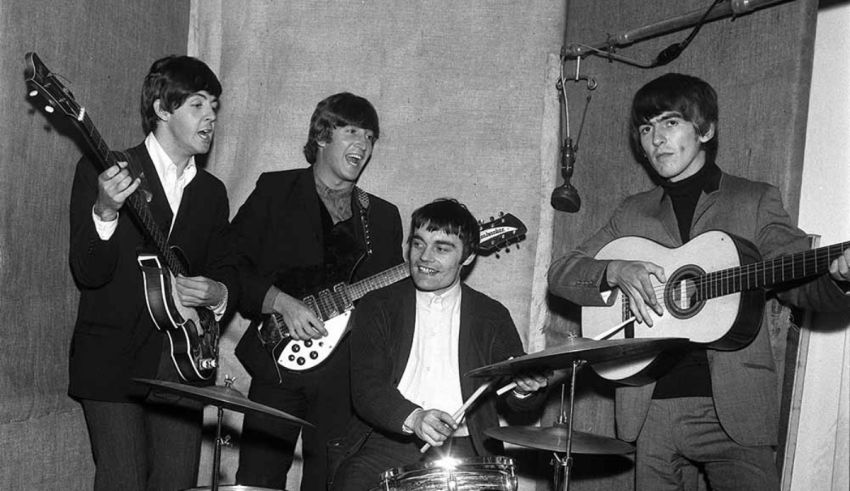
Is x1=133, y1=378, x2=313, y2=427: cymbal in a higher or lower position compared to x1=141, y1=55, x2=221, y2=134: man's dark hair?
lower

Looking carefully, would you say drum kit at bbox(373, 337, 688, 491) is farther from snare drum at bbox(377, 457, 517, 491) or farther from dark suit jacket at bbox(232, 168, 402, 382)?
dark suit jacket at bbox(232, 168, 402, 382)

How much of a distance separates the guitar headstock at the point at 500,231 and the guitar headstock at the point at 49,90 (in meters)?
1.87

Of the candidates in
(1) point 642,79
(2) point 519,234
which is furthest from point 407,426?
(1) point 642,79

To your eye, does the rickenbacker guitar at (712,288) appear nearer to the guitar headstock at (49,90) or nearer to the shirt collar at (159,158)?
the shirt collar at (159,158)

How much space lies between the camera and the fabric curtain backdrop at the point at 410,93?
4.40 m

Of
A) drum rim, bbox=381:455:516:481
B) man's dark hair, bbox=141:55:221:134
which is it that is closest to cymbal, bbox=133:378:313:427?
drum rim, bbox=381:455:516:481

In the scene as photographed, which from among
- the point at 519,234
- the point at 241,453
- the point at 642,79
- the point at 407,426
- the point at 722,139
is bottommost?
the point at 241,453

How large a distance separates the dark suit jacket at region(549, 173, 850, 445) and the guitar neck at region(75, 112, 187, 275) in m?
1.50

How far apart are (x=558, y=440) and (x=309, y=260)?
151cm

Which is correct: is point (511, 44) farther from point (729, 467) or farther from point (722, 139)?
point (729, 467)

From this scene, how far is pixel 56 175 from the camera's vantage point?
3.41m

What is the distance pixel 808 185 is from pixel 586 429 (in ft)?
4.66

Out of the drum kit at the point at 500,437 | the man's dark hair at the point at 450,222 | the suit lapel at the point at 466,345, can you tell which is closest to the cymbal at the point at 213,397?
the drum kit at the point at 500,437

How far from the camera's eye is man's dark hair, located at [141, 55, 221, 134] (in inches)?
136
